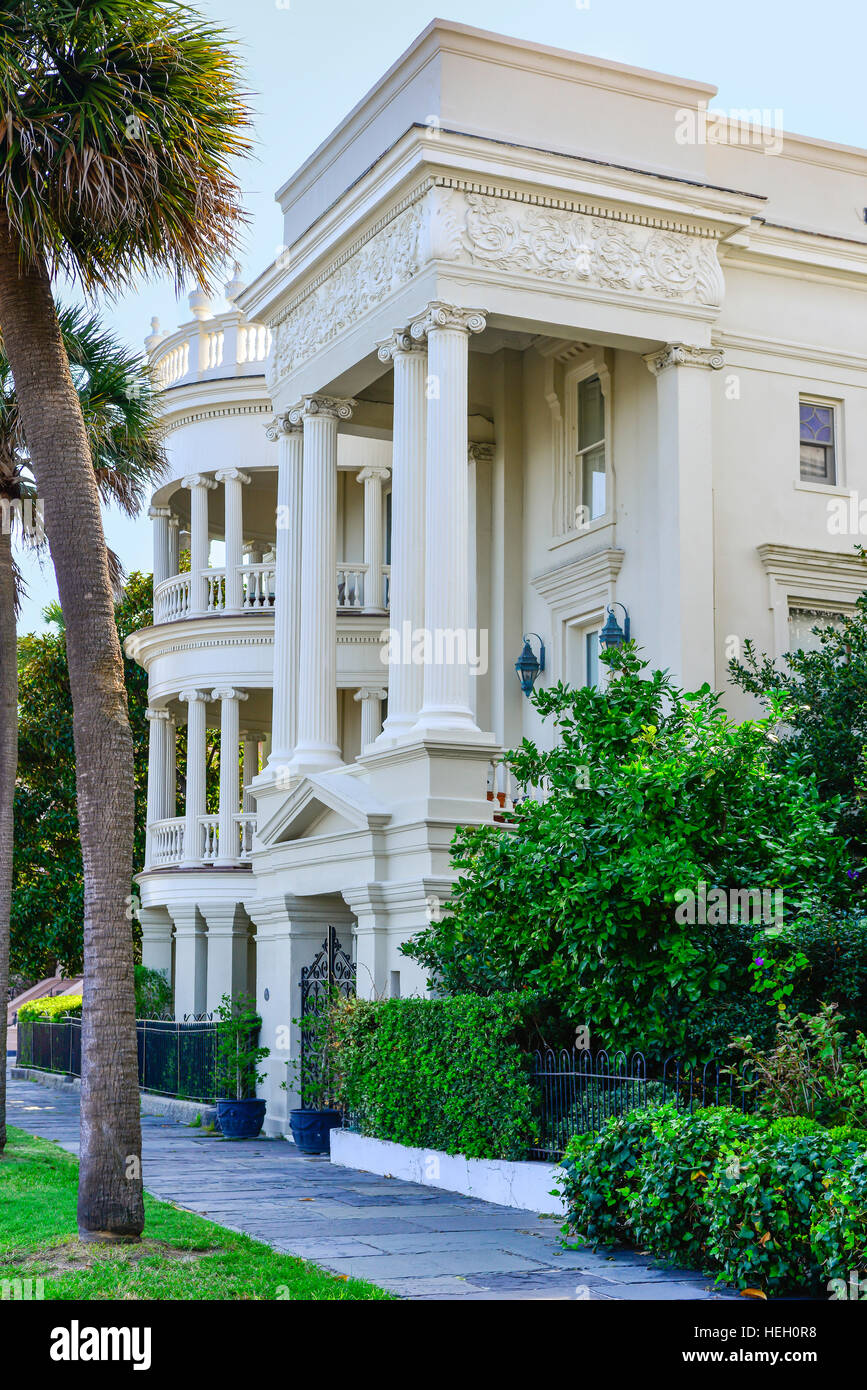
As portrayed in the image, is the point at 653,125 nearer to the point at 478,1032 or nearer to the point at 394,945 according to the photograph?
the point at 394,945

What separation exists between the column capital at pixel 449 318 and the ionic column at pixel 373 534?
8773mm

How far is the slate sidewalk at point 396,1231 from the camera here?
33.7 feet

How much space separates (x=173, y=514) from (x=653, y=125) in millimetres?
15467

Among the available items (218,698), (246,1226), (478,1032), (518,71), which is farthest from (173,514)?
(246,1226)

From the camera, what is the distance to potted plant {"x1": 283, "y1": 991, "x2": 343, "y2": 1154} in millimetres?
20578

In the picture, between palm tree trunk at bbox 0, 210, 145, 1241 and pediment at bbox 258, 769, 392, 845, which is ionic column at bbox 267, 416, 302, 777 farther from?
palm tree trunk at bbox 0, 210, 145, 1241

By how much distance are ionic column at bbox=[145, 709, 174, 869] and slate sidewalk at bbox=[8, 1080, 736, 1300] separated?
13101 millimetres

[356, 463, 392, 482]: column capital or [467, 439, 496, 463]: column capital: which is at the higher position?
[356, 463, 392, 482]: column capital

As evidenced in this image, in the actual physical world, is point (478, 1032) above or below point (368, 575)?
below

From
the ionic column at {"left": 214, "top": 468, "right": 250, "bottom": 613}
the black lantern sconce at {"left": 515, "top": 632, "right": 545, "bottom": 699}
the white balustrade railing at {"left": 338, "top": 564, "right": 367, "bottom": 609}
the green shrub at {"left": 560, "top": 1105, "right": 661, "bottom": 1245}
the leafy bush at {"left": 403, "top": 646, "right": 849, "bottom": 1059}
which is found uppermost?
the ionic column at {"left": 214, "top": 468, "right": 250, "bottom": 613}

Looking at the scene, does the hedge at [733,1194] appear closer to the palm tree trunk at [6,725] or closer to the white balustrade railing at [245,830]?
the palm tree trunk at [6,725]

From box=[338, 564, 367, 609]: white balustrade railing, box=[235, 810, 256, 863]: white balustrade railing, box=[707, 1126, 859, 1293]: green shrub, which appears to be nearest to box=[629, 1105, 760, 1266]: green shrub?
box=[707, 1126, 859, 1293]: green shrub

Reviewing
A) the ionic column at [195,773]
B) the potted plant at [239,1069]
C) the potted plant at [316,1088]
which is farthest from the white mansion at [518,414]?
the ionic column at [195,773]

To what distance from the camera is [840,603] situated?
2406 centimetres
